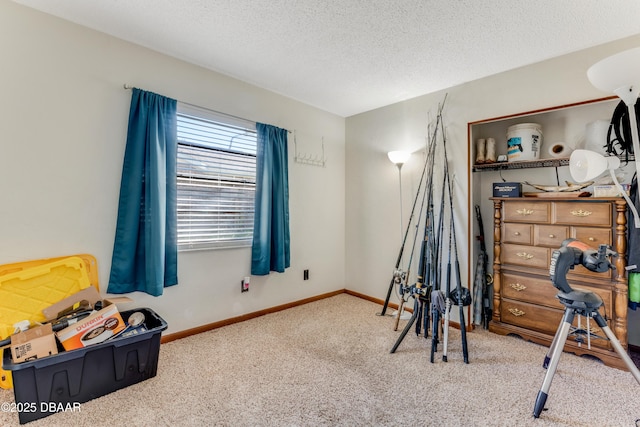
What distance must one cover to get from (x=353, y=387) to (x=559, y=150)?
2565 millimetres

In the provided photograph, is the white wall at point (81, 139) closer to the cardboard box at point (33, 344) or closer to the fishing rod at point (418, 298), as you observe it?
the cardboard box at point (33, 344)

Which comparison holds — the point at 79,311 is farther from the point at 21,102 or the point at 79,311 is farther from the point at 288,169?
the point at 288,169

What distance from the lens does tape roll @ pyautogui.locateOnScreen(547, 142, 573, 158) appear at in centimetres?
241

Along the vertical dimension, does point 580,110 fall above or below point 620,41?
below

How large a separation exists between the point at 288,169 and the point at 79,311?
2.17 m

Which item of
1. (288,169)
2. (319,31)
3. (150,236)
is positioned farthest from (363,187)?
Result: (150,236)

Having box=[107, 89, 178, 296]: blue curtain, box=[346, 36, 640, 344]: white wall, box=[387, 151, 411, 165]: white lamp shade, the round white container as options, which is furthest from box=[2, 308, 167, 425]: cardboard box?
the round white container

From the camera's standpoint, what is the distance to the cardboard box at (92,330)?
163cm

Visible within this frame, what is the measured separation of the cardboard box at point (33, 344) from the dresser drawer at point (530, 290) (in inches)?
130

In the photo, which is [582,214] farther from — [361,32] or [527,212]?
[361,32]

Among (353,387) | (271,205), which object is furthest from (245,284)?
(353,387)

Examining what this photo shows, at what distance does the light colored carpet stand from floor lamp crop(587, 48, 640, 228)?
142 centimetres

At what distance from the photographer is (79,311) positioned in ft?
5.98

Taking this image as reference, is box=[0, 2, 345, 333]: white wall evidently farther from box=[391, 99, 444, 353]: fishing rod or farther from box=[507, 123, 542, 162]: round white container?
box=[507, 123, 542, 162]: round white container
